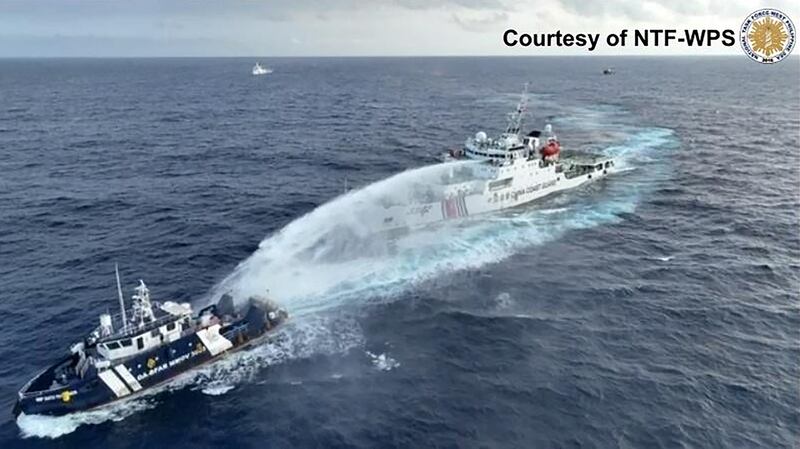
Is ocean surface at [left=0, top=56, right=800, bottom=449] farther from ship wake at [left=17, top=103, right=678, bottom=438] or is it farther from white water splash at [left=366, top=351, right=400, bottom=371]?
white water splash at [left=366, top=351, right=400, bottom=371]

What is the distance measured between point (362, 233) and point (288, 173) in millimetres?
47259

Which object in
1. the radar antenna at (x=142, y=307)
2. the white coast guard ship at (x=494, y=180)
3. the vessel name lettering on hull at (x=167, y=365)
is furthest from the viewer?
the white coast guard ship at (x=494, y=180)

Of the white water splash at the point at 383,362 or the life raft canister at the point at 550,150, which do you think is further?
the life raft canister at the point at 550,150

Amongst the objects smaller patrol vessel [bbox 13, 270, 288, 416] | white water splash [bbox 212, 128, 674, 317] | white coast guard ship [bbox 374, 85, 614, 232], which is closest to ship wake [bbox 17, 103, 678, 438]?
white water splash [bbox 212, 128, 674, 317]

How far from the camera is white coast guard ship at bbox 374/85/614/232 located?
8588 centimetres

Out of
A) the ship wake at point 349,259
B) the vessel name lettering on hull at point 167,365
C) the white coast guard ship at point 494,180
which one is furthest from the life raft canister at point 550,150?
the vessel name lettering on hull at point 167,365

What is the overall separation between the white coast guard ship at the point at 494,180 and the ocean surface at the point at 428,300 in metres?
3.45

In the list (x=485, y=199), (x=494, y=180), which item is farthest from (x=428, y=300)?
(x=494, y=180)

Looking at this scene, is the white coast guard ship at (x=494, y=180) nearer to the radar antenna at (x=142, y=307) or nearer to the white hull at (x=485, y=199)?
the white hull at (x=485, y=199)

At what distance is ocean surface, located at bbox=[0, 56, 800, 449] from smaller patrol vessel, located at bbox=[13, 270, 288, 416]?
4.72ft

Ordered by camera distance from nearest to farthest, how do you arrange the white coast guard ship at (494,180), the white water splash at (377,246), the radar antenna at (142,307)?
the radar antenna at (142,307), the white water splash at (377,246), the white coast guard ship at (494,180)

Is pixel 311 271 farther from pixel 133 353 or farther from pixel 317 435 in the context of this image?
pixel 317 435

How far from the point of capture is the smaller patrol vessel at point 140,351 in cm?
4834

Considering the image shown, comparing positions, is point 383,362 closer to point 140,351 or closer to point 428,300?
point 428,300
